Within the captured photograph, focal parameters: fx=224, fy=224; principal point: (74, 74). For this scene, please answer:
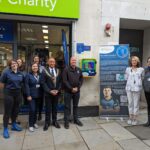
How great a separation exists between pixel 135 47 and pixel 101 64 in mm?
2905

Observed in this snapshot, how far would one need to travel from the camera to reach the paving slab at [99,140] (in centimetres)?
449

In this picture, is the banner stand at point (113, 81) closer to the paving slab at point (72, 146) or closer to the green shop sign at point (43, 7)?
the green shop sign at point (43, 7)

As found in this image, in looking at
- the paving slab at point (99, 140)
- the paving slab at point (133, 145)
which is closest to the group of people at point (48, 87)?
the paving slab at point (99, 140)

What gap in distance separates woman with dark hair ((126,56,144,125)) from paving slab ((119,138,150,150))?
48.5 inches

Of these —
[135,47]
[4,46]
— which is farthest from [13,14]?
[135,47]

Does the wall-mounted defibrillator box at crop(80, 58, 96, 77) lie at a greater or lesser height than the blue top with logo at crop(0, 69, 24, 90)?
greater

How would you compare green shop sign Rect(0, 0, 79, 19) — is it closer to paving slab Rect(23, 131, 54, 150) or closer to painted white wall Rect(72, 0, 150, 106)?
painted white wall Rect(72, 0, 150, 106)

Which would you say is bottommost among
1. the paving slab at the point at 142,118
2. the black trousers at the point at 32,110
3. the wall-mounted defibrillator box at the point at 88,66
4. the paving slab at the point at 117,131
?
the paving slab at the point at 117,131

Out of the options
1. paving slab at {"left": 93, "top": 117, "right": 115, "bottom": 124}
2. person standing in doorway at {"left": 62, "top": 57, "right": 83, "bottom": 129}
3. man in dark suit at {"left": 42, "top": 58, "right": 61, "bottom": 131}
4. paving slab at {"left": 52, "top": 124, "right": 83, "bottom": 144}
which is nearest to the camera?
paving slab at {"left": 52, "top": 124, "right": 83, "bottom": 144}

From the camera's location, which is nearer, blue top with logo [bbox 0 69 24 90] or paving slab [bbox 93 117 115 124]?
blue top with logo [bbox 0 69 24 90]

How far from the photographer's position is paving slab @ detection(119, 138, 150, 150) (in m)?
4.43

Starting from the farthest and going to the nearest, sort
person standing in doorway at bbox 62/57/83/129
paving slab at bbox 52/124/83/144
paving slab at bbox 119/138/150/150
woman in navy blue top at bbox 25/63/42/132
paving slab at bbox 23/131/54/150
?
person standing in doorway at bbox 62/57/83/129 → woman in navy blue top at bbox 25/63/42/132 → paving slab at bbox 52/124/83/144 → paving slab at bbox 23/131/54/150 → paving slab at bbox 119/138/150/150

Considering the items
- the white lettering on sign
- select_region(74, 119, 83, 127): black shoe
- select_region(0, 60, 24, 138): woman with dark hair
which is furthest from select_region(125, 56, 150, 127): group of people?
select_region(0, 60, 24, 138): woman with dark hair

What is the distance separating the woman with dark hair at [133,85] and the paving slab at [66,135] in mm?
1598
